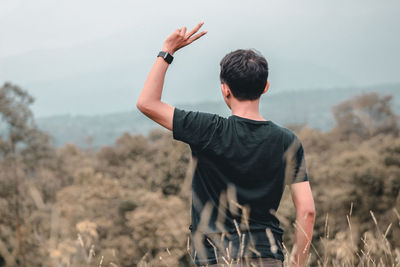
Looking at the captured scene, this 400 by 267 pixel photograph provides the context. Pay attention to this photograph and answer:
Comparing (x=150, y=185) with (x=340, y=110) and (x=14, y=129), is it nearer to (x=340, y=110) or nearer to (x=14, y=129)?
(x=14, y=129)

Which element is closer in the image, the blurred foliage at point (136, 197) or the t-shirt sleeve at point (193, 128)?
the t-shirt sleeve at point (193, 128)

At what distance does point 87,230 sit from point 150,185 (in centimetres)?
734

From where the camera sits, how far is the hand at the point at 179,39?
1.74 m

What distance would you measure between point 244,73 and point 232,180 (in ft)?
1.35

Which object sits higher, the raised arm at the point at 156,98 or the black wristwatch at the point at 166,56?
the black wristwatch at the point at 166,56

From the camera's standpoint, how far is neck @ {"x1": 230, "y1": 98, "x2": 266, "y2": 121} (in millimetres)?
1654

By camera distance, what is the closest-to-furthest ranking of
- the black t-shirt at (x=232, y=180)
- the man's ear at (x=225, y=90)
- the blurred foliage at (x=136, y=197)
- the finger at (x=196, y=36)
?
the black t-shirt at (x=232, y=180) → the man's ear at (x=225, y=90) → the finger at (x=196, y=36) → the blurred foliage at (x=136, y=197)

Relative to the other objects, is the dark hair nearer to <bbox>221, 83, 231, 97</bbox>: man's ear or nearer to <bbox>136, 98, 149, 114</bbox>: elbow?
<bbox>221, 83, 231, 97</bbox>: man's ear

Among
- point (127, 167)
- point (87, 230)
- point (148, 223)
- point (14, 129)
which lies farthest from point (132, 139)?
point (87, 230)

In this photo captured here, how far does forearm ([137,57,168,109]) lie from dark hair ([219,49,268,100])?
9.4 inches

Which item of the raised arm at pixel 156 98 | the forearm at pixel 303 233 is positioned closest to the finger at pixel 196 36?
the raised arm at pixel 156 98

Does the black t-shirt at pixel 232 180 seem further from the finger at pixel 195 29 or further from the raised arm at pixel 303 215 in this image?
the finger at pixel 195 29

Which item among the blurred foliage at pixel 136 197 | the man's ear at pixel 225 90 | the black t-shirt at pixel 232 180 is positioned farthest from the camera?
the blurred foliage at pixel 136 197

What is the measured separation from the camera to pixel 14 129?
23781 millimetres
